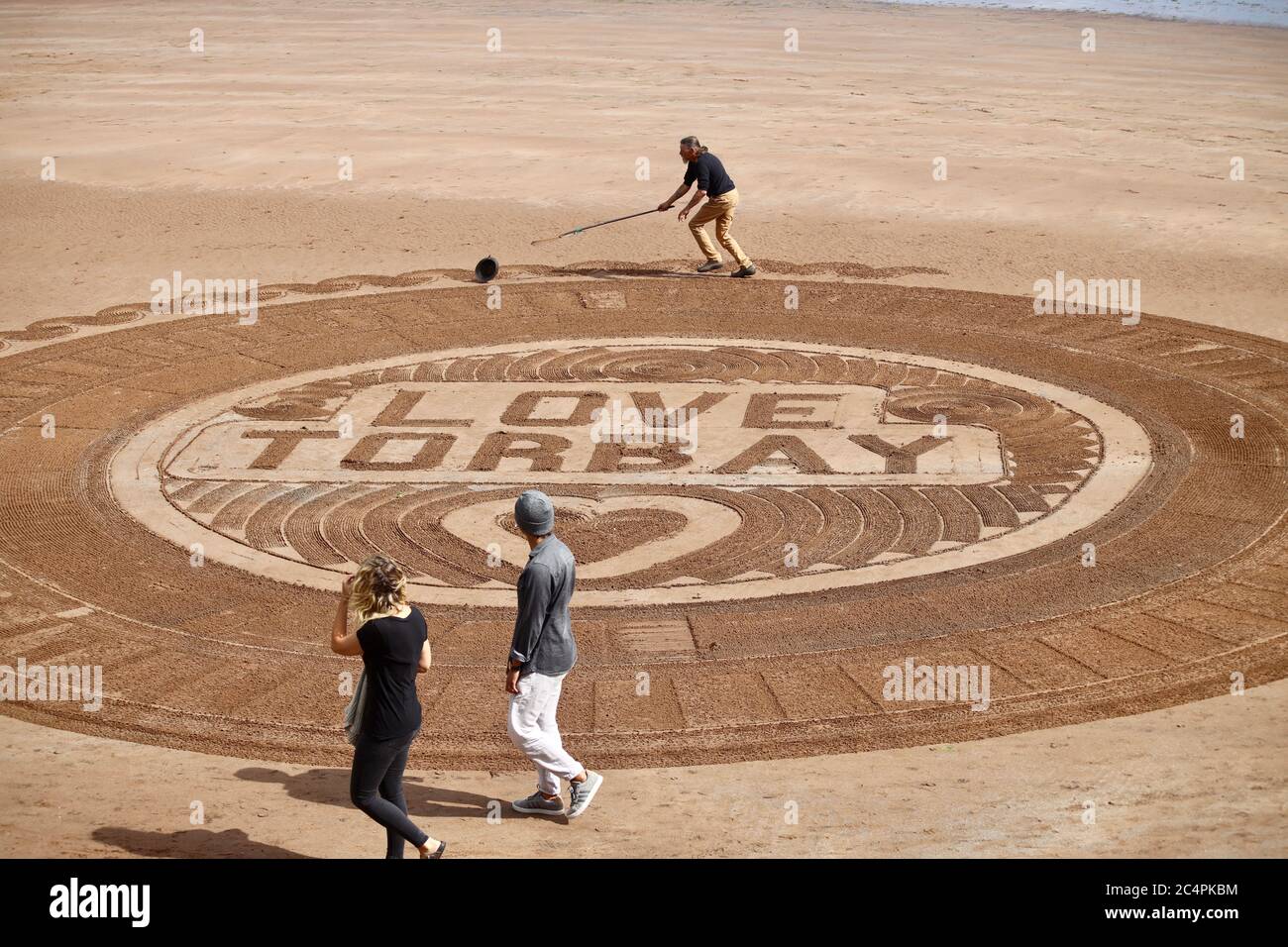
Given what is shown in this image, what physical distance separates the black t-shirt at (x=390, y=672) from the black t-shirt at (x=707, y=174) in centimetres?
1615

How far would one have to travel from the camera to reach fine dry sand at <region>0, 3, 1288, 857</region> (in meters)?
10.3

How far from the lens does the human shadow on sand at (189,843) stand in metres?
9.77

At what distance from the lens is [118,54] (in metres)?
49.0

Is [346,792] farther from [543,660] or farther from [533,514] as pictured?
[533,514]

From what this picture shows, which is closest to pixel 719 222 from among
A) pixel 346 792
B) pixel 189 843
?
pixel 346 792

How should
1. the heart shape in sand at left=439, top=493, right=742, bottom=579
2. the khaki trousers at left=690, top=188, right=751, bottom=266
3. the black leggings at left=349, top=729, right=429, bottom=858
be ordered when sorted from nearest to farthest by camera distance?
the black leggings at left=349, top=729, right=429, bottom=858 < the heart shape in sand at left=439, top=493, right=742, bottom=579 < the khaki trousers at left=690, top=188, right=751, bottom=266

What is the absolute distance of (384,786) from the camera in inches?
373

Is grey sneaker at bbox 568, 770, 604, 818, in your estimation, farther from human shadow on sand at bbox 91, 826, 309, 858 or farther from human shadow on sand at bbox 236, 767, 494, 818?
human shadow on sand at bbox 91, 826, 309, 858

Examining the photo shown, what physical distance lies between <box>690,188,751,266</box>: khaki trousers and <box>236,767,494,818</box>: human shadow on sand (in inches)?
595

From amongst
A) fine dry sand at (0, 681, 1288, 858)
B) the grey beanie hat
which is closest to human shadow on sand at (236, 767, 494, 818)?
fine dry sand at (0, 681, 1288, 858)

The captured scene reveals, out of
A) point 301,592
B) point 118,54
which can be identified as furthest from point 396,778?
point 118,54

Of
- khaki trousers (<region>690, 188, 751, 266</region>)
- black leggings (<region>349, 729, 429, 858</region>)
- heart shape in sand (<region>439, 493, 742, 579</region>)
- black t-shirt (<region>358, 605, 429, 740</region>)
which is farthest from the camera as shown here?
khaki trousers (<region>690, 188, 751, 266</region>)

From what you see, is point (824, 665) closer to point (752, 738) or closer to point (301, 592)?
point (752, 738)

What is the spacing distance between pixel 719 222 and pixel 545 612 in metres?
15.8
